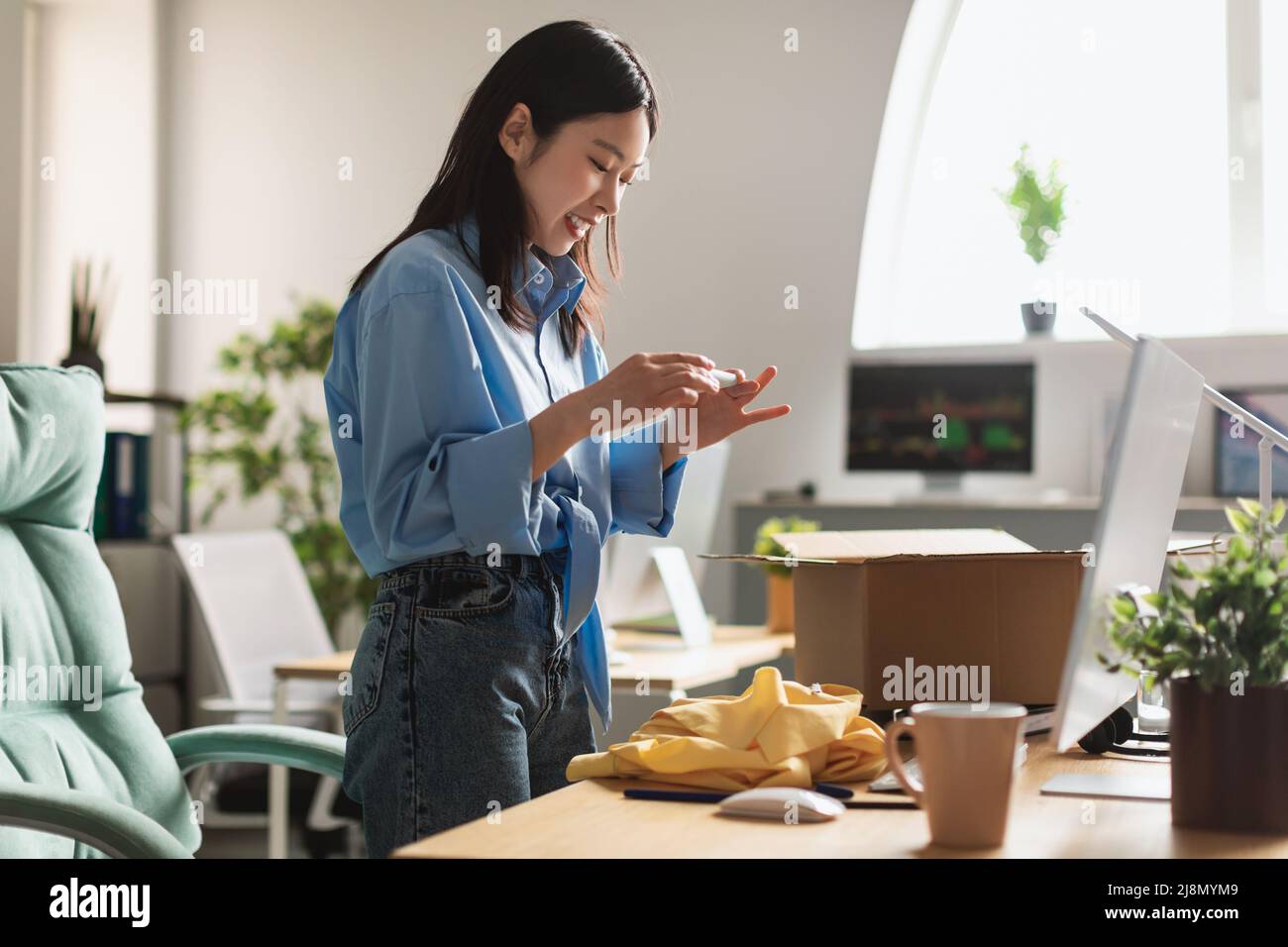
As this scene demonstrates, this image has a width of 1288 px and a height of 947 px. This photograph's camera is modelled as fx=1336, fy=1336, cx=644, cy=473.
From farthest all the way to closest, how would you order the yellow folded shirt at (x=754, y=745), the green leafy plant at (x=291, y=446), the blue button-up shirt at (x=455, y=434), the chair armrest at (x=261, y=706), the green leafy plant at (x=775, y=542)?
the green leafy plant at (x=291, y=446) → the green leafy plant at (x=775, y=542) → the chair armrest at (x=261, y=706) → the blue button-up shirt at (x=455, y=434) → the yellow folded shirt at (x=754, y=745)

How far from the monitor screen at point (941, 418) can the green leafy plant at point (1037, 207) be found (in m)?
0.36

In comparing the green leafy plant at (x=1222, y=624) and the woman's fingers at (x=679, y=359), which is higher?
the woman's fingers at (x=679, y=359)

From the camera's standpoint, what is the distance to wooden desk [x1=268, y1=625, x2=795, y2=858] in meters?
2.44

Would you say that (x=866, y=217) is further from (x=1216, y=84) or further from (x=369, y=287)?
(x=369, y=287)

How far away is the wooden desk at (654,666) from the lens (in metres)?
2.44

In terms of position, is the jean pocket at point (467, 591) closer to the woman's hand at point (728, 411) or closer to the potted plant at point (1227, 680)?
the woman's hand at point (728, 411)

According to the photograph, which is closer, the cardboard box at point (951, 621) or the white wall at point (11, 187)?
the cardboard box at point (951, 621)

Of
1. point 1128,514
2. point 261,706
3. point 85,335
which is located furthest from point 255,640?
point 1128,514

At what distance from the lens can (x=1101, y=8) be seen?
4.02 metres

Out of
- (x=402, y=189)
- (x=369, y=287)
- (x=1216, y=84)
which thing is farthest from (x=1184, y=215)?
(x=369, y=287)

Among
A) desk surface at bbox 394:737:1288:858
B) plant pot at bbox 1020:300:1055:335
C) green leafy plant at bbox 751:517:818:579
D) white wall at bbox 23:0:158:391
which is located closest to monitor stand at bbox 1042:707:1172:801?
desk surface at bbox 394:737:1288:858

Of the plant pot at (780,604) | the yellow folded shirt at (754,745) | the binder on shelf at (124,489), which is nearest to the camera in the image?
the yellow folded shirt at (754,745)

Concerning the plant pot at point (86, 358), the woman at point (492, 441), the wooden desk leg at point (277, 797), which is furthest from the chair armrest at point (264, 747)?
the plant pot at point (86, 358)
